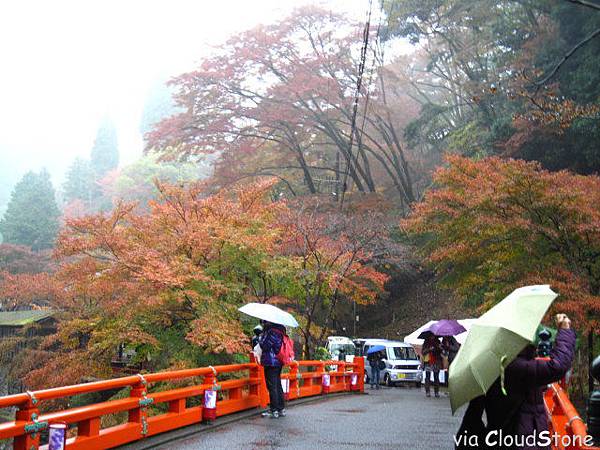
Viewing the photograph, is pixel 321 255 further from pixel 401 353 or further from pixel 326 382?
pixel 401 353

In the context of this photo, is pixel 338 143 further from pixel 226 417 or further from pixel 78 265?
pixel 226 417

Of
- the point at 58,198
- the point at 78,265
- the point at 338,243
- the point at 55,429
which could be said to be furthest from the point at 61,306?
the point at 58,198

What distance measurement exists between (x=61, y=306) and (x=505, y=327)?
68.5ft

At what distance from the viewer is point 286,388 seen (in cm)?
1233

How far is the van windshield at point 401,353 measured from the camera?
24.7 meters

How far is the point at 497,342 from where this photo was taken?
3.57 metres

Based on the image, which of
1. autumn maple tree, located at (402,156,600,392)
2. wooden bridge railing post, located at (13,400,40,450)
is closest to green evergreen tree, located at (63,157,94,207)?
autumn maple tree, located at (402,156,600,392)

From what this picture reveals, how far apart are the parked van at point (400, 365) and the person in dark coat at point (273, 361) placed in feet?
48.1

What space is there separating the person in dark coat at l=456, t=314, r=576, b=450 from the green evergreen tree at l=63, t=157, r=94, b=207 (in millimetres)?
→ 72768

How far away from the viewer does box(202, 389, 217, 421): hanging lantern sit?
9.22 meters

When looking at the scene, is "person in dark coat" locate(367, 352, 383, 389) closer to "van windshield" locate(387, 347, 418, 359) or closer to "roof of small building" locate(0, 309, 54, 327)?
"van windshield" locate(387, 347, 418, 359)

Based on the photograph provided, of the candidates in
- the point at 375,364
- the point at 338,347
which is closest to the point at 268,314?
the point at 375,364

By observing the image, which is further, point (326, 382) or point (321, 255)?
point (321, 255)

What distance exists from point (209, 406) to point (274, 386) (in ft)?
3.88
